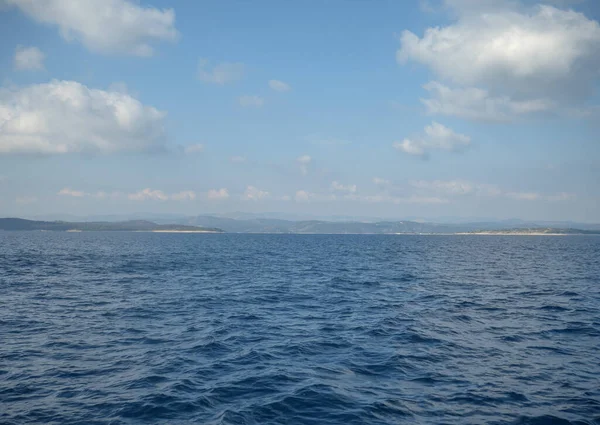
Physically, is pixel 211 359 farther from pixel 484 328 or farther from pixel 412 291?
pixel 412 291

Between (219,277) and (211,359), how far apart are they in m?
43.9

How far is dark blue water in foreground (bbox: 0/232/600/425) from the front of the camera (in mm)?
19703

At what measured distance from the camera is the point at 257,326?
36.0m

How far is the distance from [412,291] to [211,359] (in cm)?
3483

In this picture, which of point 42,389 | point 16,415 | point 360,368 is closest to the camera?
point 16,415

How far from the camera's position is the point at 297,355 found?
28047 mm

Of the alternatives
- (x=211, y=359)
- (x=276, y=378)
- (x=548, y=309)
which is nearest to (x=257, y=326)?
(x=211, y=359)

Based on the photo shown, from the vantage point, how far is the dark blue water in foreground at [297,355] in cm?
1970

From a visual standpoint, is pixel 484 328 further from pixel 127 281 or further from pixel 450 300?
pixel 127 281

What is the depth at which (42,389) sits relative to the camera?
21844mm

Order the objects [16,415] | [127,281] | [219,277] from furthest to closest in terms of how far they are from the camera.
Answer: [219,277] → [127,281] → [16,415]

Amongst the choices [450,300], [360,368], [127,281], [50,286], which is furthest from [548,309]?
[50,286]

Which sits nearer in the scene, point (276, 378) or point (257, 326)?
point (276, 378)

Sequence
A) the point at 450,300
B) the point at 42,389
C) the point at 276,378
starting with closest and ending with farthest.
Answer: the point at 42,389
the point at 276,378
the point at 450,300
